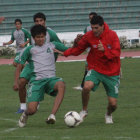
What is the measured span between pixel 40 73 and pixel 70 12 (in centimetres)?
3188

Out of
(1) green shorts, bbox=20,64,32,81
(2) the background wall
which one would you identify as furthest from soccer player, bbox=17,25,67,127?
(2) the background wall

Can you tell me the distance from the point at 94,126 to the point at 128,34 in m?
29.1

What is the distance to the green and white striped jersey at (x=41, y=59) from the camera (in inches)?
350

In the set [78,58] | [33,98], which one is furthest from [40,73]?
[78,58]

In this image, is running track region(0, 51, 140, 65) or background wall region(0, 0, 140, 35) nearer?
running track region(0, 51, 140, 65)

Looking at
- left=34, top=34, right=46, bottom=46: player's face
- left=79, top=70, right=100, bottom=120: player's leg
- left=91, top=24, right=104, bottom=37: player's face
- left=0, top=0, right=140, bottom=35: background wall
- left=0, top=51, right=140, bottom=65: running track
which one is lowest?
left=0, top=51, right=140, bottom=65: running track

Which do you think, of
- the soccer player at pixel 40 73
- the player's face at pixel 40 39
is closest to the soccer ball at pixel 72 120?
the soccer player at pixel 40 73

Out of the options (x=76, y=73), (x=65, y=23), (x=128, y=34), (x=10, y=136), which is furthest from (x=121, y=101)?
(x=65, y=23)

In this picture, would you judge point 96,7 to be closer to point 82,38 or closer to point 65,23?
point 65,23

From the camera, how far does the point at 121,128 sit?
318 inches

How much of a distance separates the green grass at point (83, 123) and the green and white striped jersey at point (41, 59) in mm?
802

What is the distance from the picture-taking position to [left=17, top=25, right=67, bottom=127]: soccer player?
875cm

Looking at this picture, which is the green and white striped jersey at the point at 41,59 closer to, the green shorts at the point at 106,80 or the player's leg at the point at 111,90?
the green shorts at the point at 106,80

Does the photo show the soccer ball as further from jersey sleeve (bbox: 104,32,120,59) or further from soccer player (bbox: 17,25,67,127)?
jersey sleeve (bbox: 104,32,120,59)
